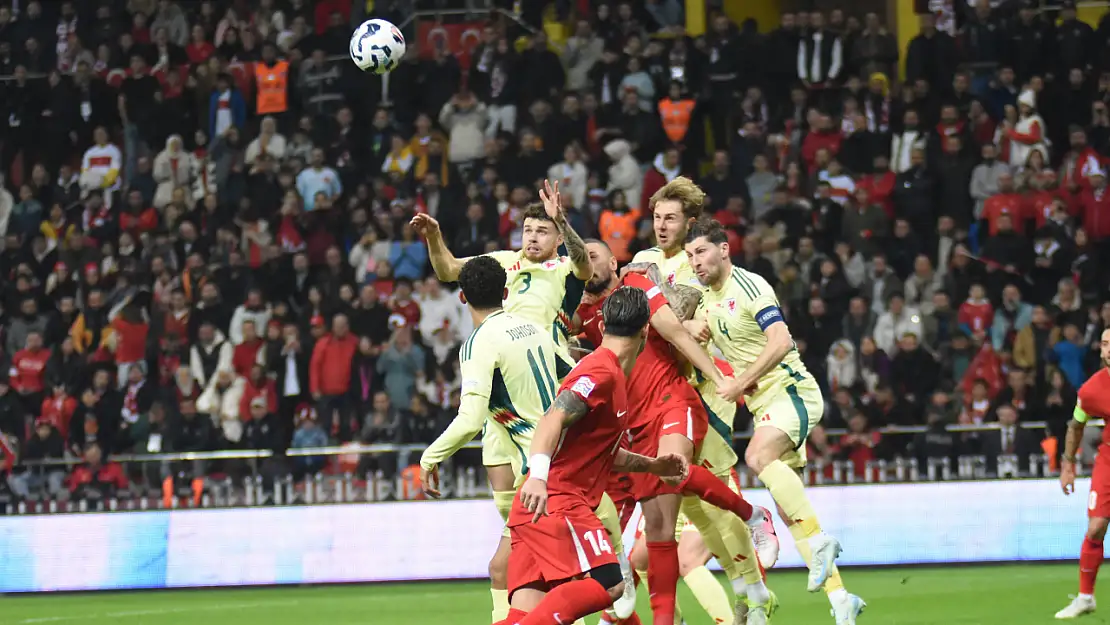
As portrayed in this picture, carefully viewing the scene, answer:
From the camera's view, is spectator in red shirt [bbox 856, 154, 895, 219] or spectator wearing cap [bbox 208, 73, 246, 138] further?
spectator wearing cap [bbox 208, 73, 246, 138]

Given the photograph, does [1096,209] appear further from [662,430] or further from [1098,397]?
[662,430]

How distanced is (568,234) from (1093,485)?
4.61 metres

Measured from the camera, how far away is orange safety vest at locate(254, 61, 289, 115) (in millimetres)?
21984

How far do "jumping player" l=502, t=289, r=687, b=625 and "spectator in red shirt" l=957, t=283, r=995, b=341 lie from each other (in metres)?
10.7

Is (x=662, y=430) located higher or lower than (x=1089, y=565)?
higher

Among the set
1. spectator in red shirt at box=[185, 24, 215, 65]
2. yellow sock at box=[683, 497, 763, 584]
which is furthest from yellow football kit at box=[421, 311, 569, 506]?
spectator in red shirt at box=[185, 24, 215, 65]

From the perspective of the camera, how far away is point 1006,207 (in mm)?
18203

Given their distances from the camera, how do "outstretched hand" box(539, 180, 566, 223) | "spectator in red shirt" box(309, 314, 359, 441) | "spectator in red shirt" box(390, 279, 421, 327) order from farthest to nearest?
"spectator in red shirt" box(390, 279, 421, 327) → "spectator in red shirt" box(309, 314, 359, 441) → "outstretched hand" box(539, 180, 566, 223)

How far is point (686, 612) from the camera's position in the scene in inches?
480

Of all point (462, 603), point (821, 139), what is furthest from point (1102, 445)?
point (821, 139)

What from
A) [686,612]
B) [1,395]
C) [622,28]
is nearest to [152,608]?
[686,612]

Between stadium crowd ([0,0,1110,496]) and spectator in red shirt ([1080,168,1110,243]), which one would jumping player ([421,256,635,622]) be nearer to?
stadium crowd ([0,0,1110,496])

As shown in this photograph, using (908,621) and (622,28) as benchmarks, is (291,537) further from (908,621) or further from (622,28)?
(622,28)

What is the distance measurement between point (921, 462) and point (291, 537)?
6.24m
